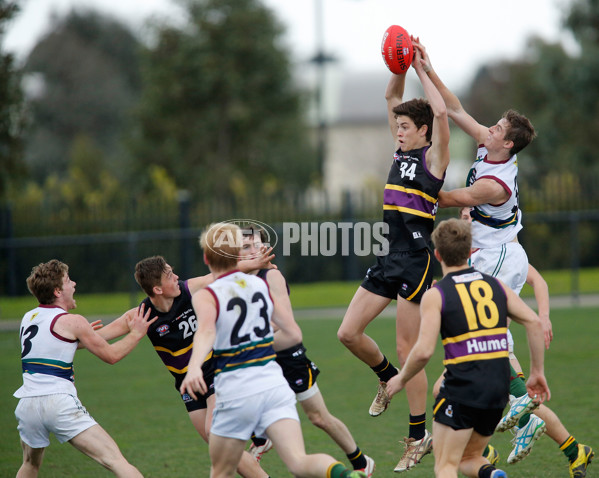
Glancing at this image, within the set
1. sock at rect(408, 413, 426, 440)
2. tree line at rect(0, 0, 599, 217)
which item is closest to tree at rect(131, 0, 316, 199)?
tree line at rect(0, 0, 599, 217)

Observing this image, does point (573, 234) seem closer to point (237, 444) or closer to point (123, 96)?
point (237, 444)

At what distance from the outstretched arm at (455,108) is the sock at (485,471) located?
9.18ft

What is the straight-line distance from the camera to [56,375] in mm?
5395

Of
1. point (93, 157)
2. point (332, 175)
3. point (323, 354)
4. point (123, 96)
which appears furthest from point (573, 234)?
point (123, 96)

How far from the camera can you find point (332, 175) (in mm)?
56656

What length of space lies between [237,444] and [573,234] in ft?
50.1

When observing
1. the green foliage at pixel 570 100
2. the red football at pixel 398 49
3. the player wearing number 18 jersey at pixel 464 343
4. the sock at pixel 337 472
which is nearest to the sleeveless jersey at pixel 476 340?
the player wearing number 18 jersey at pixel 464 343

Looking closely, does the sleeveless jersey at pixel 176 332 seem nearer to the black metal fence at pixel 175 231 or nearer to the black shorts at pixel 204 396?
the black shorts at pixel 204 396

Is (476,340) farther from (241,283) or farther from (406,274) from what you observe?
(406,274)

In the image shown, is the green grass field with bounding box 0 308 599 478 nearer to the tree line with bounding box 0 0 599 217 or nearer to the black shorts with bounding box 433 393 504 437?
the black shorts with bounding box 433 393 504 437

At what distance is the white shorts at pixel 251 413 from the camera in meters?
4.53

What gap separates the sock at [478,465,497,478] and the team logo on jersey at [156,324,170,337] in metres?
2.44

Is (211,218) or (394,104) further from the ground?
(394,104)

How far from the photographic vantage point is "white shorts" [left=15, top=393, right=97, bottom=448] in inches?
207
